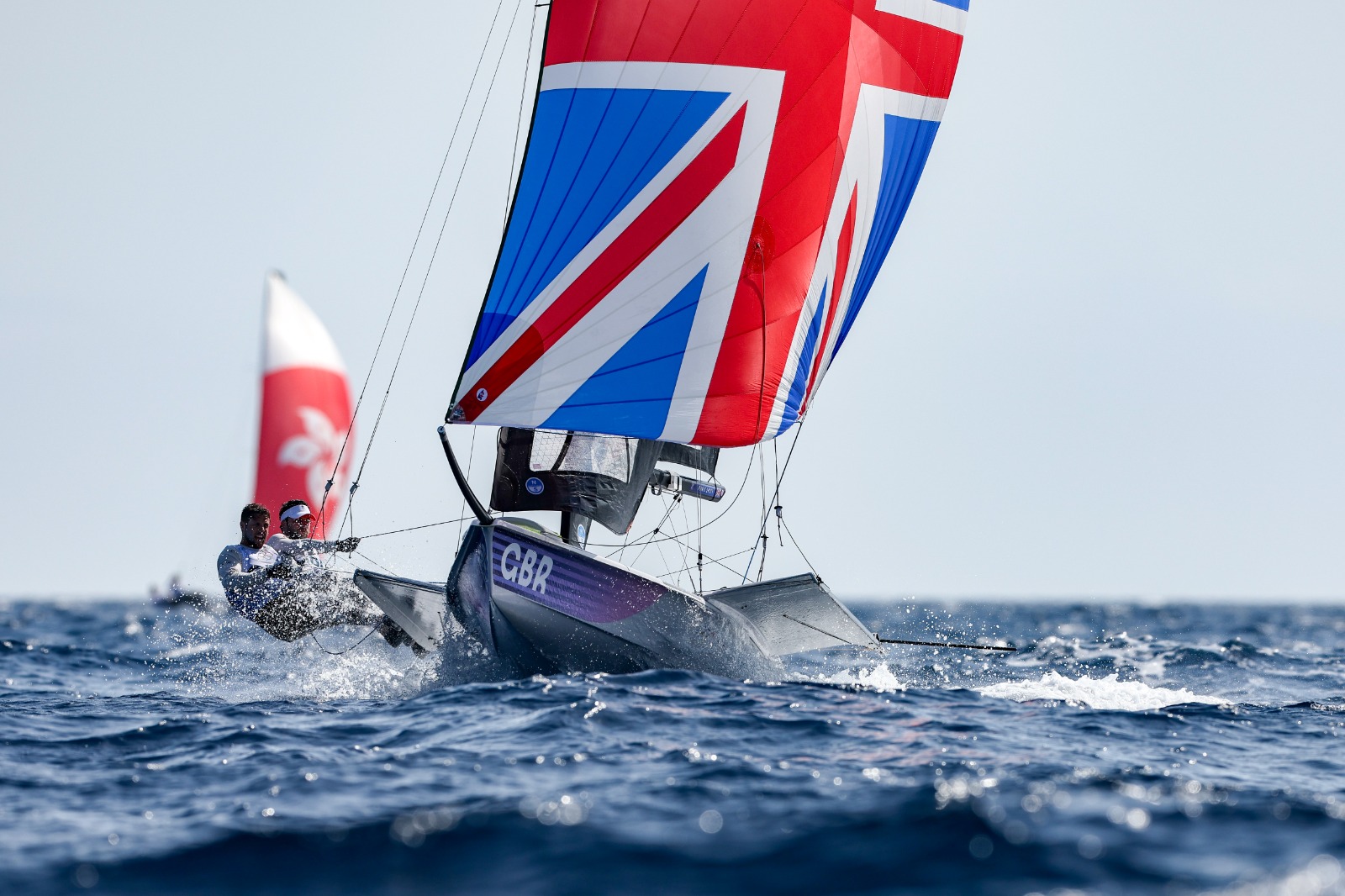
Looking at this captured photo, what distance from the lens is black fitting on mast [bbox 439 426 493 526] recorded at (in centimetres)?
822

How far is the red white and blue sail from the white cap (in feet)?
4.73

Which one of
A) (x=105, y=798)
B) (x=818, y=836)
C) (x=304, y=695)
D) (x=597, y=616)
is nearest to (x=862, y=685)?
(x=597, y=616)

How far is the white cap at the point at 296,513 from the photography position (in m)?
9.00

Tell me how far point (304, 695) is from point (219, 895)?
200 inches

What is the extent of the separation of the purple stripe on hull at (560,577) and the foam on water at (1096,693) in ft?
9.14

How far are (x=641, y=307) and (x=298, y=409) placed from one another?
17.6 metres

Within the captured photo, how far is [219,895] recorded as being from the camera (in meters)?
3.64

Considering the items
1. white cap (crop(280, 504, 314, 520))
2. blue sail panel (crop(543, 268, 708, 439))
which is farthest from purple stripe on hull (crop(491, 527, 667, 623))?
white cap (crop(280, 504, 314, 520))

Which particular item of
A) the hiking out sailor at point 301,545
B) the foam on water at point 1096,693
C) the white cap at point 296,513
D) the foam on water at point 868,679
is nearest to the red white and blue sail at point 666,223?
the hiking out sailor at point 301,545

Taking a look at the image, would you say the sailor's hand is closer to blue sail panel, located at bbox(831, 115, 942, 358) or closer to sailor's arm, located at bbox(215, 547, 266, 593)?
sailor's arm, located at bbox(215, 547, 266, 593)

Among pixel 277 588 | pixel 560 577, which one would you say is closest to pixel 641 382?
pixel 560 577

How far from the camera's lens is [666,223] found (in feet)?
29.4

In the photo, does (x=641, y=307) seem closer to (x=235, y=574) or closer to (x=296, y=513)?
(x=296, y=513)

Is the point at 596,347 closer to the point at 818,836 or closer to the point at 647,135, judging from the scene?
the point at 647,135
